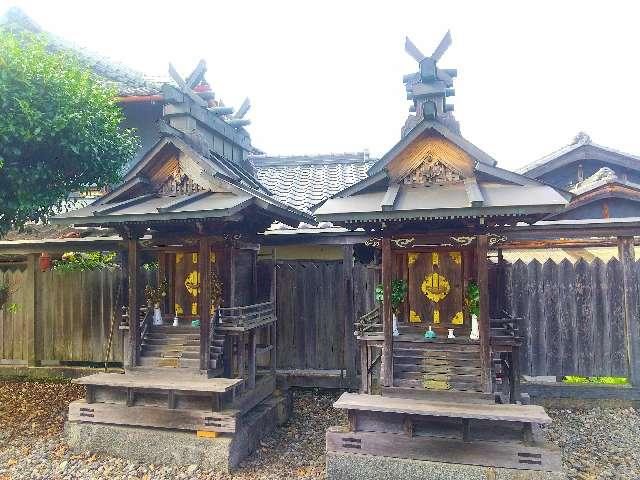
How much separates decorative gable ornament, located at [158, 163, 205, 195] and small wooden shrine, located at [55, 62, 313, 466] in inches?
0.8

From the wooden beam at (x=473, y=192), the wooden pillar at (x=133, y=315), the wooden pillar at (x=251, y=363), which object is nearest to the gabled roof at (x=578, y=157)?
the wooden beam at (x=473, y=192)

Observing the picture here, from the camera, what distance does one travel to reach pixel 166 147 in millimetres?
8789

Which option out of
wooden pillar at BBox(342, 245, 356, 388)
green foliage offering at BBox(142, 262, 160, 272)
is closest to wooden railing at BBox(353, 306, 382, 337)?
wooden pillar at BBox(342, 245, 356, 388)

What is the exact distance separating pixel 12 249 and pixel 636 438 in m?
15.0

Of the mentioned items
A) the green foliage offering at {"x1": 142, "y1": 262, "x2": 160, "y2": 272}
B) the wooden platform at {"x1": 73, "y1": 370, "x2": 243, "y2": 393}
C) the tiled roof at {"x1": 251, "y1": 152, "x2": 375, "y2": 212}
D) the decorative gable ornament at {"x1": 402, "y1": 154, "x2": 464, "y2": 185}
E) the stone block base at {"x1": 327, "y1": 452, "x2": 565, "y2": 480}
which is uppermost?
the tiled roof at {"x1": 251, "y1": 152, "x2": 375, "y2": 212}

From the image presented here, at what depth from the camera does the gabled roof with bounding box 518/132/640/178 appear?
44.9 feet

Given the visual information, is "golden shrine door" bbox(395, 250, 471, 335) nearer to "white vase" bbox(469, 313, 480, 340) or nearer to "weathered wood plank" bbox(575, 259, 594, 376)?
"white vase" bbox(469, 313, 480, 340)

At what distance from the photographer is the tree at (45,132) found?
8227 mm

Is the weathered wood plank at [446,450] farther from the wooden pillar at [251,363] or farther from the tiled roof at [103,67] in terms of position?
the tiled roof at [103,67]

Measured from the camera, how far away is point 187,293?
937 centimetres

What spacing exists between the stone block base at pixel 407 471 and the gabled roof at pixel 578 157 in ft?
31.7

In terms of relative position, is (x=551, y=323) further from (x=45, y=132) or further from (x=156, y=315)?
(x=45, y=132)

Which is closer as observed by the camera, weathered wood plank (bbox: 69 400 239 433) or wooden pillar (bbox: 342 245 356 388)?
weathered wood plank (bbox: 69 400 239 433)

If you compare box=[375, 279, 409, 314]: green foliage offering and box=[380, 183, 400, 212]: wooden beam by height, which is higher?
box=[380, 183, 400, 212]: wooden beam
